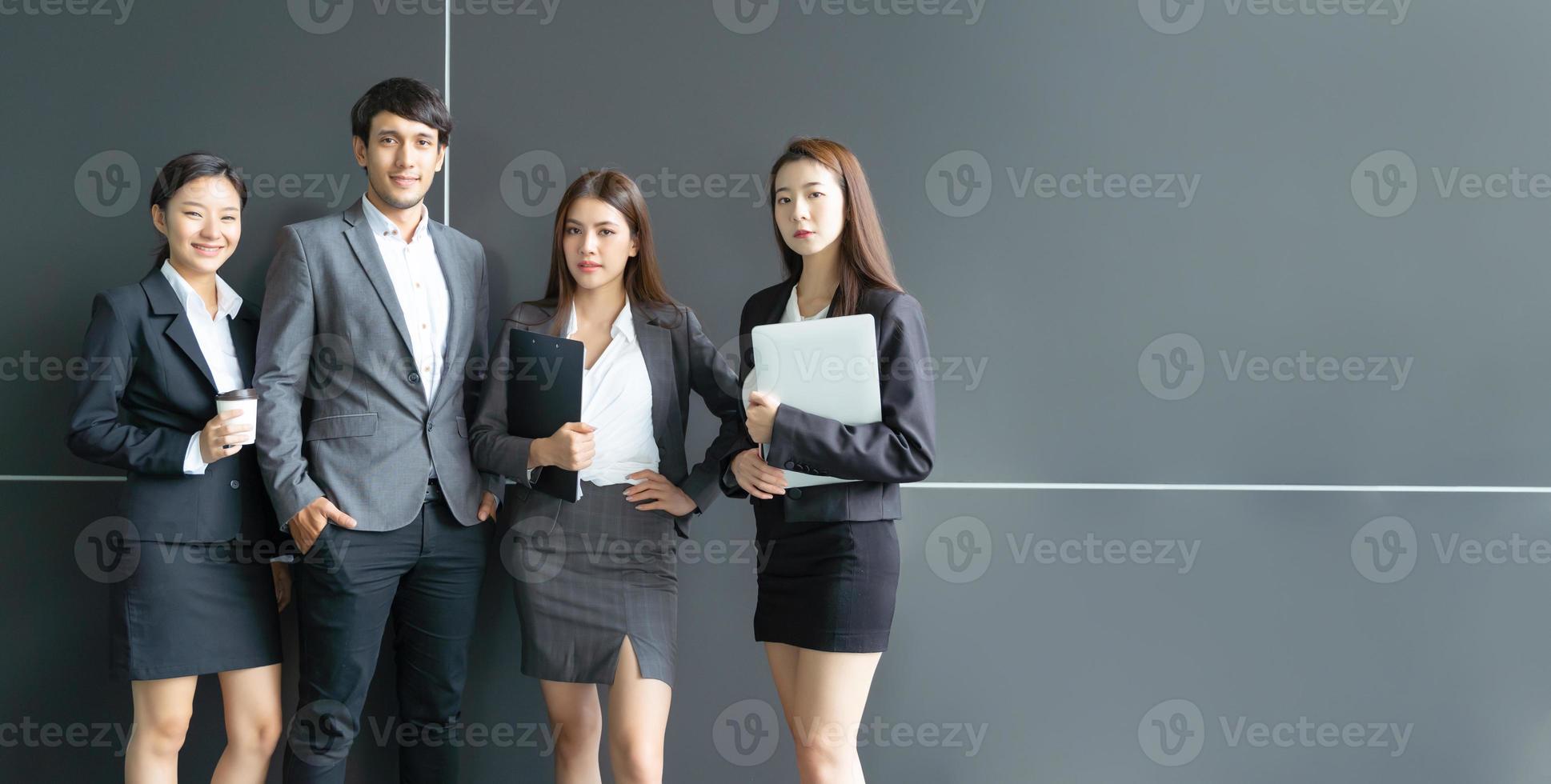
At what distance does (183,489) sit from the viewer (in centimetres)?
233

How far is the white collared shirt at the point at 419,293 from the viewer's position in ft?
7.68

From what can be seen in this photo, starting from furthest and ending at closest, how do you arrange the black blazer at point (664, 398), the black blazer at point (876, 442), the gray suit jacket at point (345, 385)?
1. the black blazer at point (664, 398)
2. the gray suit jacket at point (345, 385)
3. the black blazer at point (876, 442)

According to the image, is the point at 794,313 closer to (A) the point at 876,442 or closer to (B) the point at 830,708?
(A) the point at 876,442

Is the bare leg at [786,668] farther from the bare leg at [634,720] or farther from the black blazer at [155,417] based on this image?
the black blazer at [155,417]

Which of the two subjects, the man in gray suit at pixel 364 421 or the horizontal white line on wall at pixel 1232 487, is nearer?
the man in gray suit at pixel 364 421

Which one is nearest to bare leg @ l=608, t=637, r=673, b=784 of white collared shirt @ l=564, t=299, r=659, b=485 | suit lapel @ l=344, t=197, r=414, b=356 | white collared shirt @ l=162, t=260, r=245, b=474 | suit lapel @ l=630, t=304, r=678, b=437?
white collared shirt @ l=564, t=299, r=659, b=485

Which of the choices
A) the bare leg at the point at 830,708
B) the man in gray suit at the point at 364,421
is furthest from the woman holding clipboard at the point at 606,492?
the bare leg at the point at 830,708

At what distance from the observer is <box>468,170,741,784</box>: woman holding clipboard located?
7.46 ft

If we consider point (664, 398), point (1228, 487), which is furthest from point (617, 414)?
point (1228, 487)

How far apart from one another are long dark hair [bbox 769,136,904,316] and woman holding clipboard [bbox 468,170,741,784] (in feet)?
1.49

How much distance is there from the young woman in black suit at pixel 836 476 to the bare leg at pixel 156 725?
57.1 inches

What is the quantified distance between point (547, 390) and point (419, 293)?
1.45ft

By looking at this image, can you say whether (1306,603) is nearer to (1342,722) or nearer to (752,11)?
(1342,722)

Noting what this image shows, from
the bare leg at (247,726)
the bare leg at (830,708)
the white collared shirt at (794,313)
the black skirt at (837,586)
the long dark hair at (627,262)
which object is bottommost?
the bare leg at (247,726)
